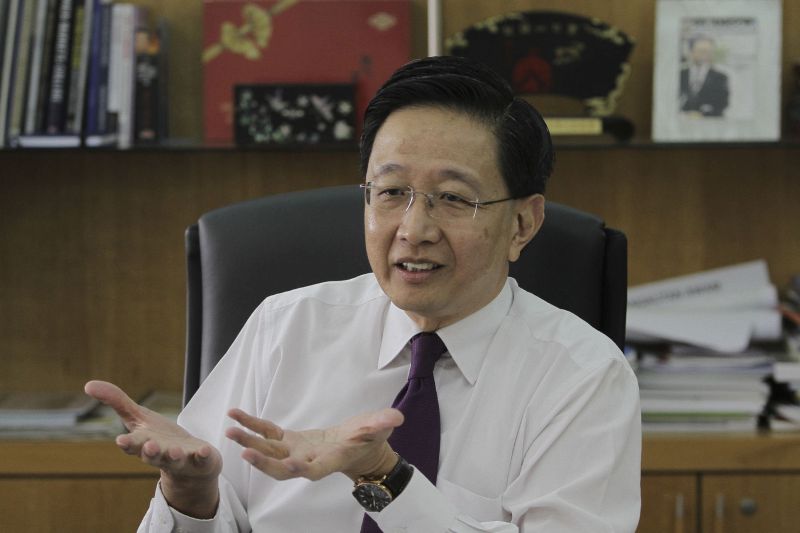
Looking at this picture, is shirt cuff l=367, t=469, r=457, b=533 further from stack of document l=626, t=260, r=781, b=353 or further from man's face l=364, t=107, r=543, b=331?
stack of document l=626, t=260, r=781, b=353

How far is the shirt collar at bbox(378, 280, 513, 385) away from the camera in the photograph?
161cm

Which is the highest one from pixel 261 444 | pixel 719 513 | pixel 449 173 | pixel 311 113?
pixel 311 113

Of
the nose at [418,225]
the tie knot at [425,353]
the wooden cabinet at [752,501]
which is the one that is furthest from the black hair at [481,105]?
the wooden cabinet at [752,501]

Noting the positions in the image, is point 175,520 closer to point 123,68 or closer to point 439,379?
point 439,379

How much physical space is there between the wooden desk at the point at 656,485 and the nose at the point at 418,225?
1076mm

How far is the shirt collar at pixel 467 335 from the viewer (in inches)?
63.3

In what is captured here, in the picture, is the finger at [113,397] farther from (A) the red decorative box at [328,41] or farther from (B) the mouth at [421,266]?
(A) the red decorative box at [328,41]

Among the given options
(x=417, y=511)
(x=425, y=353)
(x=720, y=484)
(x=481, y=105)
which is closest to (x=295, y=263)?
(x=425, y=353)

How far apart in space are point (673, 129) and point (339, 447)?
1484mm

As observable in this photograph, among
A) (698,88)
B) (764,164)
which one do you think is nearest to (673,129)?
(698,88)

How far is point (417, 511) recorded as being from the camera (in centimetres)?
138

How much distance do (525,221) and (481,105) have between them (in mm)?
191

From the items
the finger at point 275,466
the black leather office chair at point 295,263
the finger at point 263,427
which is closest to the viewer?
the finger at point 275,466

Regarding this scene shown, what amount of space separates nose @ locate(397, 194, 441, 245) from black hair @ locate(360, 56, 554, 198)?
0.39ft
